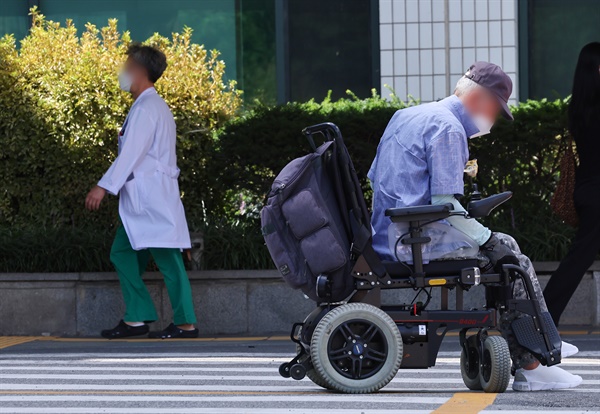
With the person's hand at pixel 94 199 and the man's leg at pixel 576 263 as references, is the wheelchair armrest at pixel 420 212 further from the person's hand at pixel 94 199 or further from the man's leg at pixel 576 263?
the person's hand at pixel 94 199

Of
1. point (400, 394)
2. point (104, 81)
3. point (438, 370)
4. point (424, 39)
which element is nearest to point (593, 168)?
point (438, 370)

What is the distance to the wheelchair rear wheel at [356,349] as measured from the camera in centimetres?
646

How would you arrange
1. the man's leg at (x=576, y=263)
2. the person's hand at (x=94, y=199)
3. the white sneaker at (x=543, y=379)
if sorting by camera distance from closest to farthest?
the white sneaker at (x=543, y=379)
the man's leg at (x=576, y=263)
the person's hand at (x=94, y=199)

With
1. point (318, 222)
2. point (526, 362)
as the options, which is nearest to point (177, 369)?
point (318, 222)

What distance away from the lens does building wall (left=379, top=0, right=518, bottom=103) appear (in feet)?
46.0

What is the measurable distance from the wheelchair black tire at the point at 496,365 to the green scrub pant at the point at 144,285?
3929 mm

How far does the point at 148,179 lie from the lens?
10320mm

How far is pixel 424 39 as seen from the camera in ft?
46.2

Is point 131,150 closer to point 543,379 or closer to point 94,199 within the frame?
point 94,199

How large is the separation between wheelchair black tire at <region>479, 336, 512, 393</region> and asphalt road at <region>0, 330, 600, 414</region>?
7 cm

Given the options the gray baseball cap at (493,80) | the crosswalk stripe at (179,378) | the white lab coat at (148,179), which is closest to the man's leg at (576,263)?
the crosswalk stripe at (179,378)

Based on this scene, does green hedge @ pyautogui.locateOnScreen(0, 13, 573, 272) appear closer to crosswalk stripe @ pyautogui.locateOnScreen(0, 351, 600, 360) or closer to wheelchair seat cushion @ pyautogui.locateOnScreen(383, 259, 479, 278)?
crosswalk stripe @ pyautogui.locateOnScreen(0, 351, 600, 360)

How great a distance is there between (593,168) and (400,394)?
8.62 ft

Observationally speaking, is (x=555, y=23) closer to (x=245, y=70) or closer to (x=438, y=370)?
(x=245, y=70)
